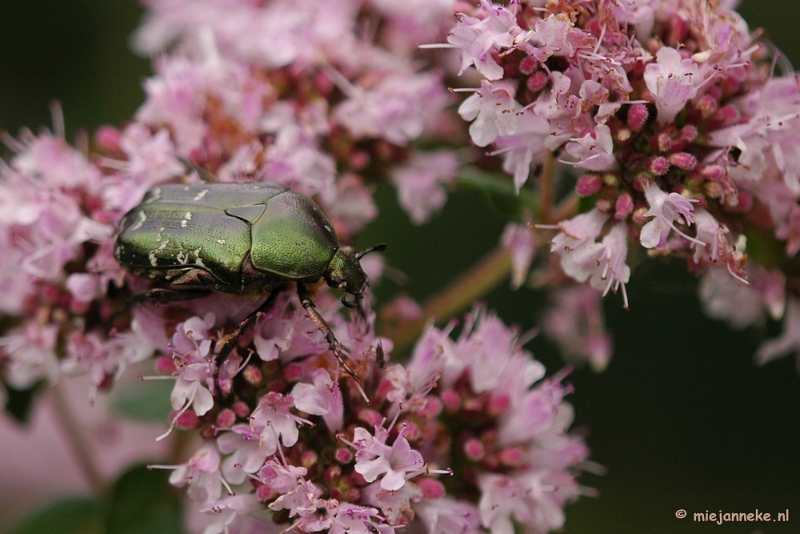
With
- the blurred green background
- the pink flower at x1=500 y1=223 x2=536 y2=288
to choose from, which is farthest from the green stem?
the blurred green background

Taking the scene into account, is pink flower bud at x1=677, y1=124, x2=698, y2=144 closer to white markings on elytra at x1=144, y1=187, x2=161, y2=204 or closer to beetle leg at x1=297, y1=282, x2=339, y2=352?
beetle leg at x1=297, y1=282, x2=339, y2=352

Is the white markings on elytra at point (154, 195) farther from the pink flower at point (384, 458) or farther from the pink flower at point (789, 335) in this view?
the pink flower at point (789, 335)

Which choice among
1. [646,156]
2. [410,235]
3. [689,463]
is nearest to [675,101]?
[646,156]

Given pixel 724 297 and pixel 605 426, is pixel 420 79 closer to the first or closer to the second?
pixel 724 297

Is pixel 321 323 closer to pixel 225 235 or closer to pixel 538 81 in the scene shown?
pixel 225 235

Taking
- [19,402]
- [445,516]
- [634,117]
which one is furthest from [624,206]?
[19,402]

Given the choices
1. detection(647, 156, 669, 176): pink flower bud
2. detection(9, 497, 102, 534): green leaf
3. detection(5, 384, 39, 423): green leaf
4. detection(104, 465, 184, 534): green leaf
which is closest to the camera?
detection(647, 156, 669, 176): pink flower bud

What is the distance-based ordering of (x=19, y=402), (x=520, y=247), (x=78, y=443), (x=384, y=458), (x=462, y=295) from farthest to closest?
(x=78, y=443) < (x=462, y=295) < (x=19, y=402) < (x=520, y=247) < (x=384, y=458)
